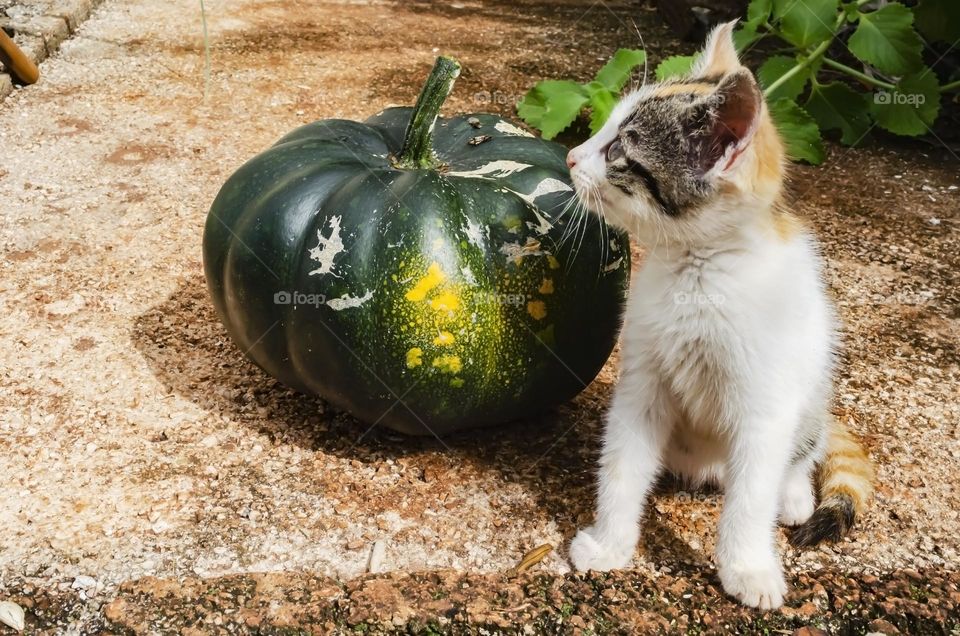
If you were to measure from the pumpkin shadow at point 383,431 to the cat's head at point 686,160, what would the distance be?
0.91 meters

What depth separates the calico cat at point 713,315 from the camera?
2.36 meters

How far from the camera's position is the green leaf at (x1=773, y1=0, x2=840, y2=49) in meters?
4.89

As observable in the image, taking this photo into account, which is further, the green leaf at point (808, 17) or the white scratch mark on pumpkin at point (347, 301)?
the green leaf at point (808, 17)

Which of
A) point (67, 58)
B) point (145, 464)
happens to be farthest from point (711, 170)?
point (67, 58)

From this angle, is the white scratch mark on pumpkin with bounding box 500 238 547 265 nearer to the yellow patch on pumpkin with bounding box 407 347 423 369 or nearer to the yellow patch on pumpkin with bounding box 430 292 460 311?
the yellow patch on pumpkin with bounding box 430 292 460 311

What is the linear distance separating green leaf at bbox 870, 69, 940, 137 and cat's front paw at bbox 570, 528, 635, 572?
3743mm

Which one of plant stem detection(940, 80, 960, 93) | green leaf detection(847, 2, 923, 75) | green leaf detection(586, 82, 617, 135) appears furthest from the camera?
plant stem detection(940, 80, 960, 93)

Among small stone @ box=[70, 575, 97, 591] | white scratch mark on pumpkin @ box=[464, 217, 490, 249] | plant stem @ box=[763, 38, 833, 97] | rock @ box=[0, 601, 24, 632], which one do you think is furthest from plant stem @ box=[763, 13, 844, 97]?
rock @ box=[0, 601, 24, 632]

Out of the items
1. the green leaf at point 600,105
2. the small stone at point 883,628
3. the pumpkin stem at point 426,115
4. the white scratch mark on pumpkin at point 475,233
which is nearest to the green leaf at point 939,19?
the green leaf at point 600,105

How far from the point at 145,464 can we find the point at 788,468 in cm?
204

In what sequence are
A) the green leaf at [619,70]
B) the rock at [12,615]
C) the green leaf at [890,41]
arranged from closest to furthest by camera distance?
1. the rock at [12,615]
2. the green leaf at [890,41]
3. the green leaf at [619,70]

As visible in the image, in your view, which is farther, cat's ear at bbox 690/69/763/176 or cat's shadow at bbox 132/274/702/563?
cat's shadow at bbox 132/274/702/563

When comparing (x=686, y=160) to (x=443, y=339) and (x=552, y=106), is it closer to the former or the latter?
(x=443, y=339)

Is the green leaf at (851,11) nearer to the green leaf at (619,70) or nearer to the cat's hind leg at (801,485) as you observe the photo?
the green leaf at (619,70)
